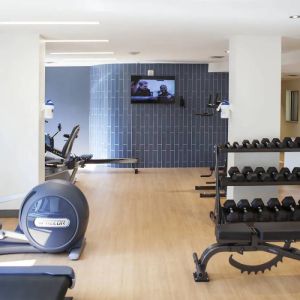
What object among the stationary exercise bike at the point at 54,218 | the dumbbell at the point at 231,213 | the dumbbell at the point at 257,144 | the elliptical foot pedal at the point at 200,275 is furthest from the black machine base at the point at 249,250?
the dumbbell at the point at 257,144

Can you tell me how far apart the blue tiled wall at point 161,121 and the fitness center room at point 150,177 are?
0.05m

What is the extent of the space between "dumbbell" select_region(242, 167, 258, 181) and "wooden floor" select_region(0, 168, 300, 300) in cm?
67

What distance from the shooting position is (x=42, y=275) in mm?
2451

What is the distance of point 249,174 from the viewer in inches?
173

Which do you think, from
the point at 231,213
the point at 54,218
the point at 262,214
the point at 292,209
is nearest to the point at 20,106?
the point at 54,218

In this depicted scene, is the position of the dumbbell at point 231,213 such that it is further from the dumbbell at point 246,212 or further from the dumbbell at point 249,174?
the dumbbell at point 249,174

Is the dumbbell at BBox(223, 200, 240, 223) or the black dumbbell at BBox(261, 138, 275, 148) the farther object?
the black dumbbell at BBox(261, 138, 275, 148)

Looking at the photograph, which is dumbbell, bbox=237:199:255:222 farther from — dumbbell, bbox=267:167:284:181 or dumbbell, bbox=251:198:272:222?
dumbbell, bbox=267:167:284:181

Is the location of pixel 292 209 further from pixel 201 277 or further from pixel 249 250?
pixel 201 277

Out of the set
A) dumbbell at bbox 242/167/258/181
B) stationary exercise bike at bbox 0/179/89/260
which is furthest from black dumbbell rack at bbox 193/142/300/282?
dumbbell at bbox 242/167/258/181

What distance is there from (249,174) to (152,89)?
15.1 ft

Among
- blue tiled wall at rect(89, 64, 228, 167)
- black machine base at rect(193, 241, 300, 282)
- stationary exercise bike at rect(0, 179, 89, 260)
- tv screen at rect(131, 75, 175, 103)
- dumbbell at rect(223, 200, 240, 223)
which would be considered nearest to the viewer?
black machine base at rect(193, 241, 300, 282)

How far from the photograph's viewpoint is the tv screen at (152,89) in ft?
28.2

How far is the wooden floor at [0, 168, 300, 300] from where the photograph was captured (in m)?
2.88
